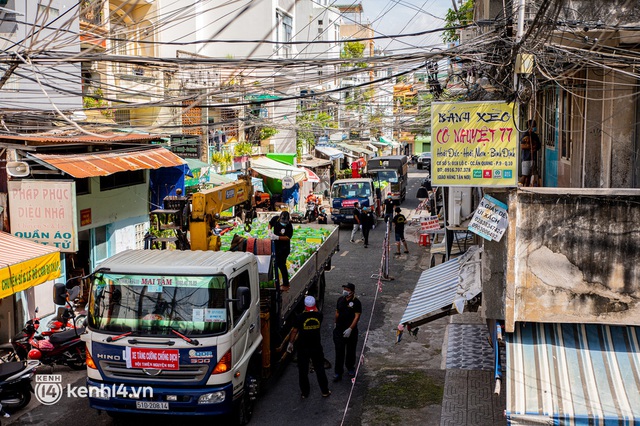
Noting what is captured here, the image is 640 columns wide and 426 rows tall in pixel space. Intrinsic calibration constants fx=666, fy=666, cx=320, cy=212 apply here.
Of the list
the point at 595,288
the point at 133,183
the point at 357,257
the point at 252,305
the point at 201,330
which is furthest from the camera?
the point at 357,257

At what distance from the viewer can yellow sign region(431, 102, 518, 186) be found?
8.45 meters

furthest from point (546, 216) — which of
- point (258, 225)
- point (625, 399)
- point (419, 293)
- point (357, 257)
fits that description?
point (357, 257)

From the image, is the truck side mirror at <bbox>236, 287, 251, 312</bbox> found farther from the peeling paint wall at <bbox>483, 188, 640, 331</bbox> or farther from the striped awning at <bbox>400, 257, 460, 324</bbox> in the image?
the peeling paint wall at <bbox>483, 188, 640, 331</bbox>

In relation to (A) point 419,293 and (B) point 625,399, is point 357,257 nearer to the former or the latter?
(A) point 419,293

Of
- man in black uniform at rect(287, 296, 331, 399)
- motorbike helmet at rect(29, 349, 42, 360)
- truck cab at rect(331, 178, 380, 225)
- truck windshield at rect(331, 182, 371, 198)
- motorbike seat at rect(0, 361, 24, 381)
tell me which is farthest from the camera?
truck windshield at rect(331, 182, 371, 198)

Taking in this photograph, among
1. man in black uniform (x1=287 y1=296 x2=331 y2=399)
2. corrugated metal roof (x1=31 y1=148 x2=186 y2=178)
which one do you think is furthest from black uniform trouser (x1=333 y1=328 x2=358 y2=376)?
corrugated metal roof (x1=31 y1=148 x2=186 y2=178)

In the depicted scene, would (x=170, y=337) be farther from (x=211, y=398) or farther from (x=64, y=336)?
(x=64, y=336)

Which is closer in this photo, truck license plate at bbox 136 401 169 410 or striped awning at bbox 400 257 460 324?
truck license plate at bbox 136 401 169 410

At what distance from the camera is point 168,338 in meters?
8.87

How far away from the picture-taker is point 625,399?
7195 millimetres

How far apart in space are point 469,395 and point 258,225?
996 cm

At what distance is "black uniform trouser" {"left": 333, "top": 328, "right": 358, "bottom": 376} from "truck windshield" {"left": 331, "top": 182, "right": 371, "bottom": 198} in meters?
19.9

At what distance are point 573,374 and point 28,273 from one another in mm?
9110

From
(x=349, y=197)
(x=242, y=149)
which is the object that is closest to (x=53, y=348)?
(x=349, y=197)
